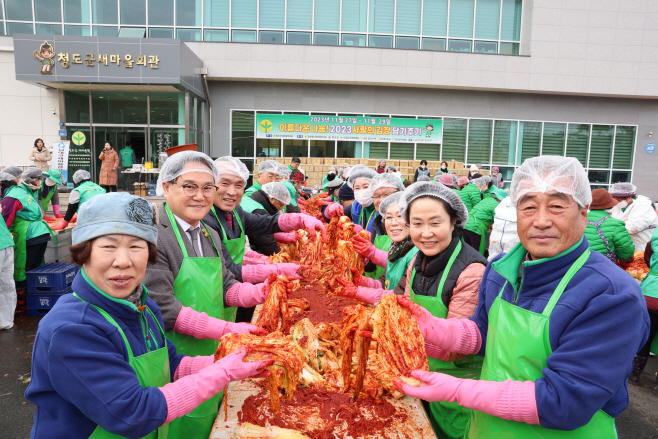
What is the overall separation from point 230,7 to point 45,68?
27.2 feet

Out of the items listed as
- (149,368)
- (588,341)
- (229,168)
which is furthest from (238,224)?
(588,341)

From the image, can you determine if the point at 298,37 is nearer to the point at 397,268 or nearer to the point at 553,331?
the point at 397,268

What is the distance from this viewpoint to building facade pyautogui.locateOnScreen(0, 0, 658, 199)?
18531 millimetres

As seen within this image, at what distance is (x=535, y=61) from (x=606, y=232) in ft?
58.0

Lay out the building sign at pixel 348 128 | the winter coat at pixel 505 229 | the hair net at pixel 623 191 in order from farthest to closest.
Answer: the building sign at pixel 348 128, the hair net at pixel 623 191, the winter coat at pixel 505 229

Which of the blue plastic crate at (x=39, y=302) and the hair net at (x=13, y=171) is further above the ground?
the hair net at (x=13, y=171)

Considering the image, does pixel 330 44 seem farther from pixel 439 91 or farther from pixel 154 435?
pixel 154 435

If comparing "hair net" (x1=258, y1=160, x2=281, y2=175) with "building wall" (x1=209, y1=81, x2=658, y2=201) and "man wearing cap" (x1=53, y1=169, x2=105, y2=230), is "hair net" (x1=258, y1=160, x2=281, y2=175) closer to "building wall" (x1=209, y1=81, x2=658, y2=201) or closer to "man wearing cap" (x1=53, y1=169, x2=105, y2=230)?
"man wearing cap" (x1=53, y1=169, x2=105, y2=230)

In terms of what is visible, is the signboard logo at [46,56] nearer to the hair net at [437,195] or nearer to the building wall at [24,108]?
the building wall at [24,108]

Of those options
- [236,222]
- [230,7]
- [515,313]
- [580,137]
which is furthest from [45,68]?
[580,137]

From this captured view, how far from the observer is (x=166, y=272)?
2395 mm

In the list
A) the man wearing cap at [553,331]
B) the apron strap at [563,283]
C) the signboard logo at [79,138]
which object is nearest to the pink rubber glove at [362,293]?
the man wearing cap at [553,331]

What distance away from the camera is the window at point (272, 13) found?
19.0m

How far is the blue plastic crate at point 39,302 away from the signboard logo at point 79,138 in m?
12.3
